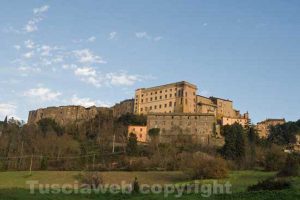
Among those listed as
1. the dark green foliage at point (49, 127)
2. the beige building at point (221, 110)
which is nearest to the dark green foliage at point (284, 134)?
the beige building at point (221, 110)

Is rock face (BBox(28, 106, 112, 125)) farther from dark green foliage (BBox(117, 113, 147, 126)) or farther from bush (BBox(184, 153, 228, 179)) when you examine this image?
bush (BBox(184, 153, 228, 179))

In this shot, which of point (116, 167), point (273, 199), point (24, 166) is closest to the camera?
point (273, 199)

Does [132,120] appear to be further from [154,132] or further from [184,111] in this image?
[184,111]

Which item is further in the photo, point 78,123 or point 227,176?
point 78,123

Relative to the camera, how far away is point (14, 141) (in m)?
91.1

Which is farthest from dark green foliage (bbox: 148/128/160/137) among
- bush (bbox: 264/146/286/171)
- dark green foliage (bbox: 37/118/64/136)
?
bush (bbox: 264/146/286/171)

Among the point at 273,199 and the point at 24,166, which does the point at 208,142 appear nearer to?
the point at 24,166

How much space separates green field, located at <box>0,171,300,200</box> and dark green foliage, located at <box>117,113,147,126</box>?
4515 cm

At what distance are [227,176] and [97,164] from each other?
3225cm

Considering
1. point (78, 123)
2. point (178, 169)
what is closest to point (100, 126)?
point (78, 123)

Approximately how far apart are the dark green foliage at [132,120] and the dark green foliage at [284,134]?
99.0ft

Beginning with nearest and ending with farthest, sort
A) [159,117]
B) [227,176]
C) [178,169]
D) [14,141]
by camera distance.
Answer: [227,176], [178,169], [14,141], [159,117]

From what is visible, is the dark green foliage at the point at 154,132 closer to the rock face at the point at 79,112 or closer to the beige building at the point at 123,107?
the rock face at the point at 79,112

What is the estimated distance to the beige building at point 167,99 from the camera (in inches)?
4562
